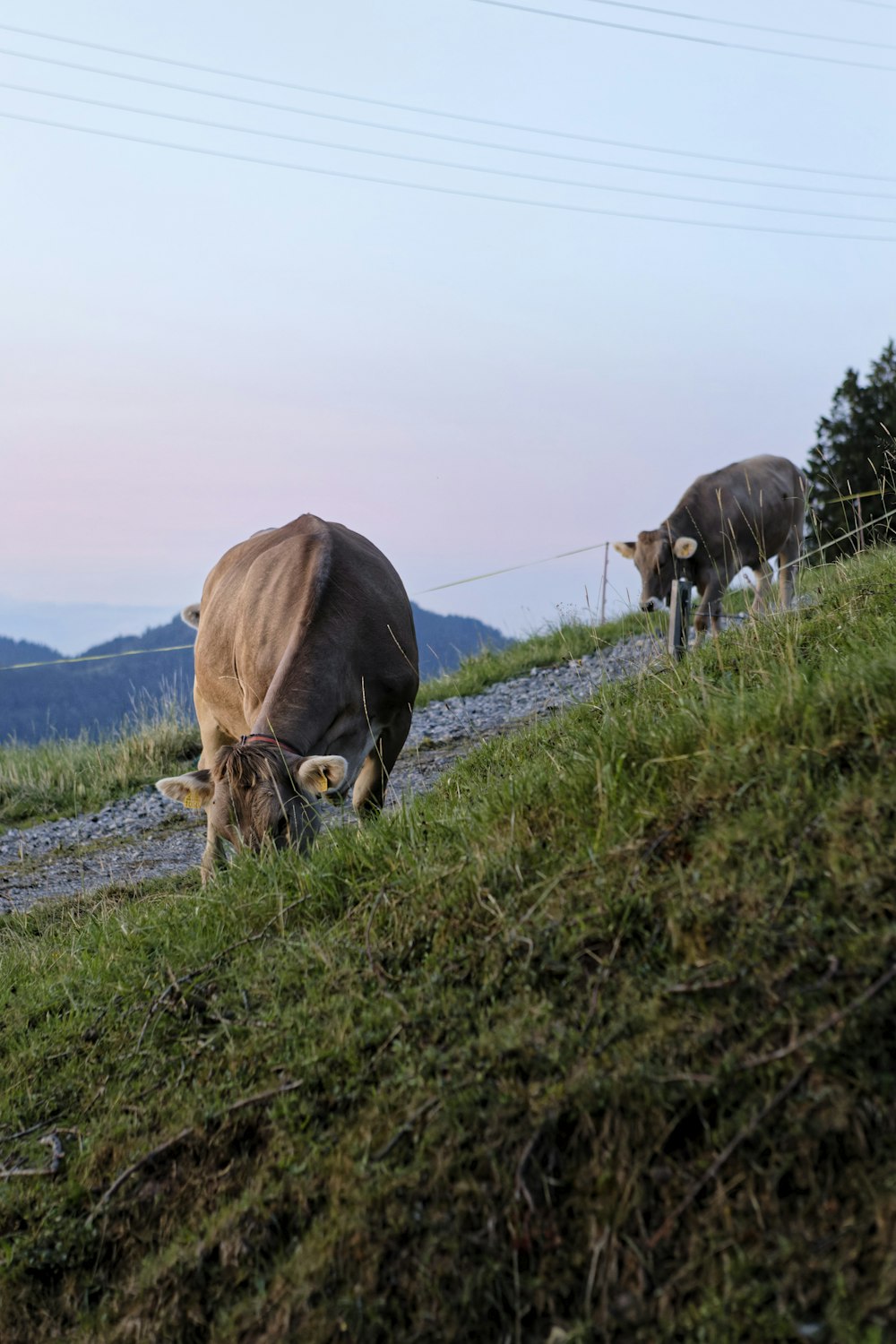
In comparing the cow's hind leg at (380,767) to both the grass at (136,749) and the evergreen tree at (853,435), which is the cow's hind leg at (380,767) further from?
the evergreen tree at (853,435)

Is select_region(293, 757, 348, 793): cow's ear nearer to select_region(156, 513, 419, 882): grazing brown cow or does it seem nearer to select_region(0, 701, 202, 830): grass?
select_region(156, 513, 419, 882): grazing brown cow

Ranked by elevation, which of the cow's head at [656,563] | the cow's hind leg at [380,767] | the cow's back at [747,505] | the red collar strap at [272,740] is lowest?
the cow's hind leg at [380,767]

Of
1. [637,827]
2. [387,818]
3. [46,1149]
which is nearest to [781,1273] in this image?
[637,827]

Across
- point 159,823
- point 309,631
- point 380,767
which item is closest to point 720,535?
point 159,823

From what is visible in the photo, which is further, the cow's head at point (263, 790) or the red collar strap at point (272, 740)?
the red collar strap at point (272, 740)

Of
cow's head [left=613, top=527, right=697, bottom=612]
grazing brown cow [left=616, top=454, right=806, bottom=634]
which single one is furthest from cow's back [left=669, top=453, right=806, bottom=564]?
cow's head [left=613, top=527, right=697, bottom=612]

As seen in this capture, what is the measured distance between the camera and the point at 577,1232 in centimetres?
267

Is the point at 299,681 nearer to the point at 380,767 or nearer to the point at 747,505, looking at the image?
the point at 380,767

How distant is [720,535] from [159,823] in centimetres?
758

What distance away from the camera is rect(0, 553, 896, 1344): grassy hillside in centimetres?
257

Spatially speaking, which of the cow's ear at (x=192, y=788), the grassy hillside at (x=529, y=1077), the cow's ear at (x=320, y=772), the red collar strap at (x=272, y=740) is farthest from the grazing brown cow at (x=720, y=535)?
the grassy hillside at (x=529, y=1077)

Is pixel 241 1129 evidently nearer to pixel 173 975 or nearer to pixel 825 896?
pixel 173 975

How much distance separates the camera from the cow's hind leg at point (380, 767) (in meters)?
7.07

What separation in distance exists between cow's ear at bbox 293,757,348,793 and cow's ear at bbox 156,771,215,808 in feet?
1.58
